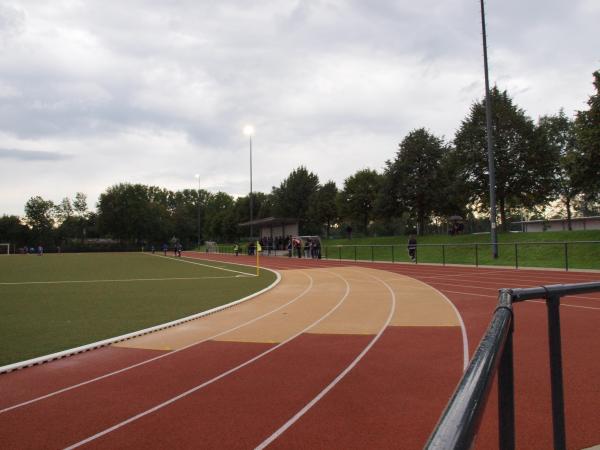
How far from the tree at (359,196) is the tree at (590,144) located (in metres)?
30.9

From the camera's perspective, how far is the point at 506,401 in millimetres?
1866

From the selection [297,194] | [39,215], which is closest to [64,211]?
[39,215]

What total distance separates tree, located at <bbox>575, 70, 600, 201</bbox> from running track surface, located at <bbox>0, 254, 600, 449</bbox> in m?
17.0

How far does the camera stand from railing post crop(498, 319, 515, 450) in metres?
1.80

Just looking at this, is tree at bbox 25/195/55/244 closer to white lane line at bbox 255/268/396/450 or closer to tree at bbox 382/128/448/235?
tree at bbox 382/128/448/235

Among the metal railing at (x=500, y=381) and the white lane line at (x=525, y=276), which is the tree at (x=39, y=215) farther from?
the metal railing at (x=500, y=381)

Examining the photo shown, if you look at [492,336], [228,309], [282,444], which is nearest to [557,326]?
[492,336]

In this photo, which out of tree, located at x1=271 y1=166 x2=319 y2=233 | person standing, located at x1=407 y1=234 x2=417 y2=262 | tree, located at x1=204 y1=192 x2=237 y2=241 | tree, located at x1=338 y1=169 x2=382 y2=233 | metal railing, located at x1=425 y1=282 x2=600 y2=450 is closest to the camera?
metal railing, located at x1=425 y1=282 x2=600 y2=450

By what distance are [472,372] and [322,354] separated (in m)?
5.49

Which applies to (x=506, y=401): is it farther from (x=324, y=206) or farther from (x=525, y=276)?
(x=324, y=206)

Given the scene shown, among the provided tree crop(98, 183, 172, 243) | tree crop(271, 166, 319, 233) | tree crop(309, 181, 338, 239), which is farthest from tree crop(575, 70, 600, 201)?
tree crop(98, 183, 172, 243)

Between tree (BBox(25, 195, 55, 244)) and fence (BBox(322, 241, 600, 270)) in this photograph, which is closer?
fence (BBox(322, 241, 600, 270))

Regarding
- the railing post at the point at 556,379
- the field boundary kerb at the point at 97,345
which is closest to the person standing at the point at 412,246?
the field boundary kerb at the point at 97,345

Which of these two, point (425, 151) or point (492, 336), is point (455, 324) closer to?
point (492, 336)
